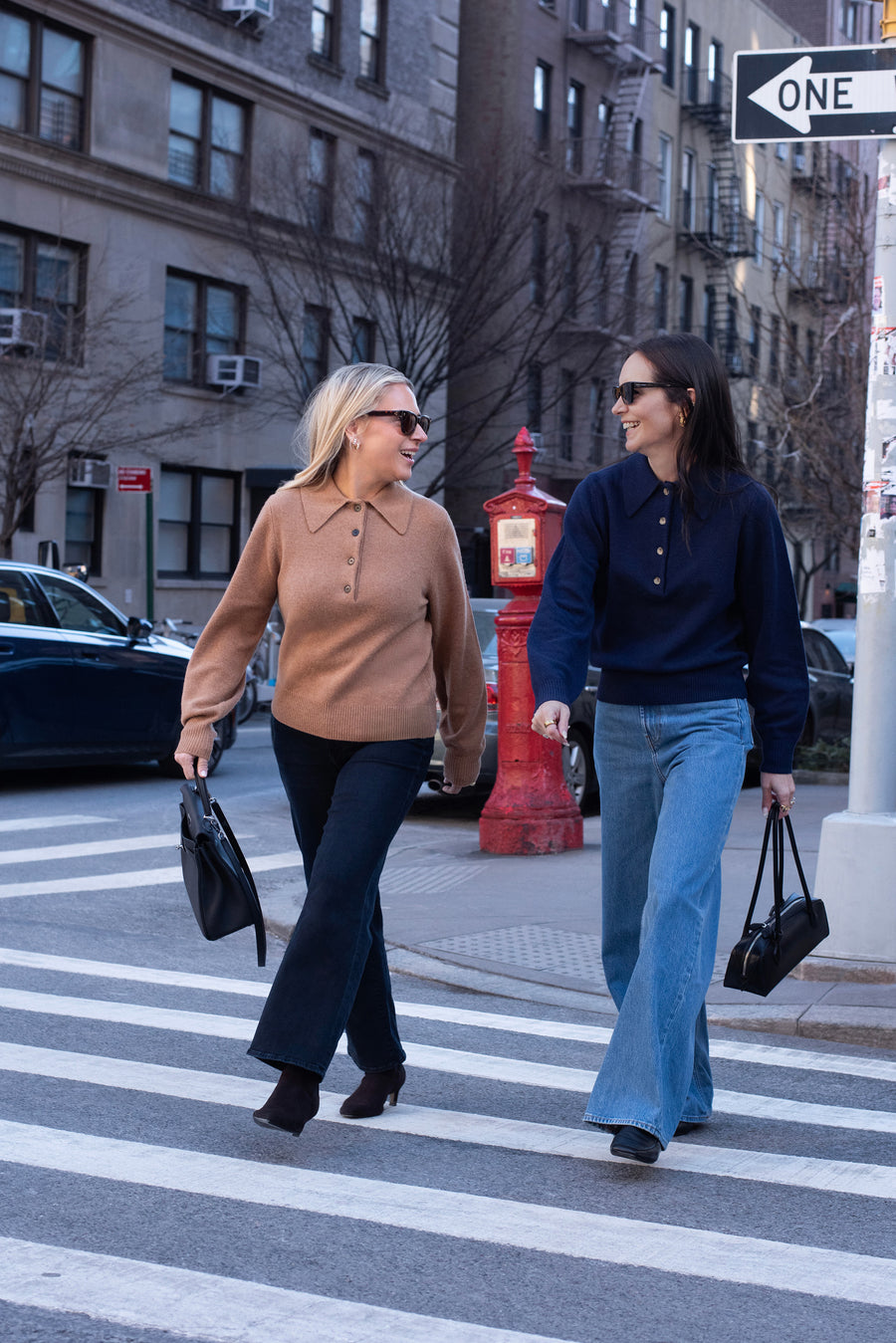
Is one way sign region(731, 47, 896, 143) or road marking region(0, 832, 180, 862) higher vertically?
one way sign region(731, 47, 896, 143)

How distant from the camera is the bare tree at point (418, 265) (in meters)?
27.8

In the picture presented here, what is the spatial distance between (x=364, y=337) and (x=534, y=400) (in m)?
4.60

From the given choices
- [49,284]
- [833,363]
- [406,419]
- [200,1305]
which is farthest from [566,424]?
[200,1305]

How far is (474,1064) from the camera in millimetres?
5500

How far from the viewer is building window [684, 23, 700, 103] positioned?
45.3 m

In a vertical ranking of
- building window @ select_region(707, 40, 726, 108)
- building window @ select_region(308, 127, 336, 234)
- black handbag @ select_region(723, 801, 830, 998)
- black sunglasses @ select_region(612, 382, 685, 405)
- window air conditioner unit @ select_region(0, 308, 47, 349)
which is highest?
building window @ select_region(707, 40, 726, 108)

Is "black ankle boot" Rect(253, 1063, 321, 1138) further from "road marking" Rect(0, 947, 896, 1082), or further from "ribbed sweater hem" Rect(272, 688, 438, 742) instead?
"road marking" Rect(0, 947, 896, 1082)

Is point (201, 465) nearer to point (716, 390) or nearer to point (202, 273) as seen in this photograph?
point (202, 273)

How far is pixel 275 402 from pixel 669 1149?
25936 millimetres

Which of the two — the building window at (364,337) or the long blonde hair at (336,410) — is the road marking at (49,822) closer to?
the long blonde hair at (336,410)

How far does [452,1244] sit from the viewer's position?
3.79m

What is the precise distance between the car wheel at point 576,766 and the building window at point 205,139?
17818 mm

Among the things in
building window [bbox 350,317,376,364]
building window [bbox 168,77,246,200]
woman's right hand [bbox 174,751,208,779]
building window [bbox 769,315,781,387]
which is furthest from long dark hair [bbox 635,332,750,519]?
building window [bbox 350,317,376,364]

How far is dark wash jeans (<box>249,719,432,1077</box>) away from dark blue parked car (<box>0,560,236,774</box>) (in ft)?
27.8
